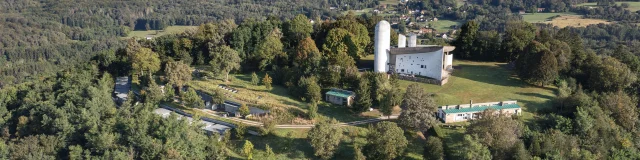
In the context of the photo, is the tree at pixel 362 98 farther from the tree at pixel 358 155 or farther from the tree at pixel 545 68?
the tree at pixel 545 68

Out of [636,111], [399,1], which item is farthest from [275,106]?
[399,1]

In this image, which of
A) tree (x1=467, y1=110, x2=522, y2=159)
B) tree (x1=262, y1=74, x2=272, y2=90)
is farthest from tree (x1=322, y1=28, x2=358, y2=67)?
tree (x1=467, y1=110, x2=522, y2=159)

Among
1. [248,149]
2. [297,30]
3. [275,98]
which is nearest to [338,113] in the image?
[275,98]

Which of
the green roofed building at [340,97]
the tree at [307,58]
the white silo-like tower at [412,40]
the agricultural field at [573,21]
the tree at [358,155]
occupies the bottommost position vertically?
the tree at [358,155]

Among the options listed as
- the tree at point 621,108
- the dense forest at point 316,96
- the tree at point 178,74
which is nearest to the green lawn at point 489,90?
the dense forest at point 316,96

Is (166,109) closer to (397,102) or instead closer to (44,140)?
(44,140)

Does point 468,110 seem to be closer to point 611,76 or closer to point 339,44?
point 611,76
